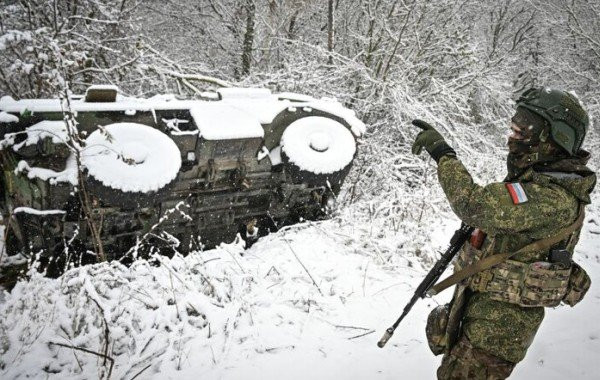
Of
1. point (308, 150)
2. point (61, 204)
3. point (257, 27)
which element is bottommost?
point (61, 204)

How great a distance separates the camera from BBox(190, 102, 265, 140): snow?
13.6 feet

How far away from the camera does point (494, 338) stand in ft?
6.82

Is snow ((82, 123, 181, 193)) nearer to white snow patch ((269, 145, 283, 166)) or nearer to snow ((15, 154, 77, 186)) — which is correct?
snow ((15, 154, 77, 186))

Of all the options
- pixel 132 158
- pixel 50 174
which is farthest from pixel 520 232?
pixel 50 174

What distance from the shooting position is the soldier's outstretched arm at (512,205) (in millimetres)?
1871

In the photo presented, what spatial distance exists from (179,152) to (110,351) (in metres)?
1.86

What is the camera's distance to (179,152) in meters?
3.86

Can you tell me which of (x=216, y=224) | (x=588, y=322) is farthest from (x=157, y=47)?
(x=588, y=322)

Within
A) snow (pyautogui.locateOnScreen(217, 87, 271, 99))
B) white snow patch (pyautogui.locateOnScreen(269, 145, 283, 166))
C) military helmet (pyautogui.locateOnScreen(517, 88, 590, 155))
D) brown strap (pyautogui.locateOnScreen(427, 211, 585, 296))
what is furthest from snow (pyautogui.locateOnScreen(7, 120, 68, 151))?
military helmet (pyautogui.locateOnScreen(517, 88, 590, 155))

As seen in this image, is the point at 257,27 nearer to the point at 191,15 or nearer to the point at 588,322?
the point at 191,15

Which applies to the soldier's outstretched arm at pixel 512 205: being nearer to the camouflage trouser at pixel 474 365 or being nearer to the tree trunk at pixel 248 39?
the camouflage trouser at pixel 474 365

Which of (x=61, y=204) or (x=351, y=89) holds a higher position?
(x=351, y=89)

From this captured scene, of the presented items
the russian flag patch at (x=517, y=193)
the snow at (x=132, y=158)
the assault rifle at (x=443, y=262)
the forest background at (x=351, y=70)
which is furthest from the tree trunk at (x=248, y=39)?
the russian flag patch at (x=517, y=193)

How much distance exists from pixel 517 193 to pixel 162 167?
2908mm
